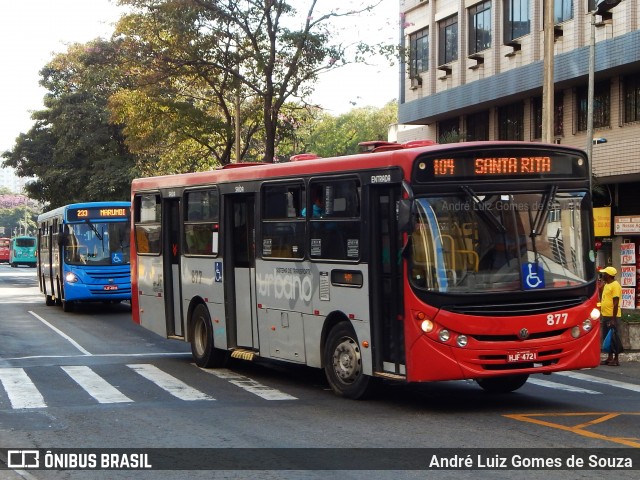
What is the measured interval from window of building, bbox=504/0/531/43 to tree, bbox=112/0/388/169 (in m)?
5.07

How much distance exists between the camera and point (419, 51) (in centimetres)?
4112

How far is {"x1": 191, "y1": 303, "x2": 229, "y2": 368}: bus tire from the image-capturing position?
1728 centimetres

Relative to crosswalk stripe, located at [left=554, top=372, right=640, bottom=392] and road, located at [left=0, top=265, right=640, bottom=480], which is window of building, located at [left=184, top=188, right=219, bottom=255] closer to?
road, located at [left=0, top=265, right=640, bottom=480]

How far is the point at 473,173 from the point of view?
12.4 meters

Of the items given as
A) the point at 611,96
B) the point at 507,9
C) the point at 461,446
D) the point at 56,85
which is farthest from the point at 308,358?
the point at 56,85

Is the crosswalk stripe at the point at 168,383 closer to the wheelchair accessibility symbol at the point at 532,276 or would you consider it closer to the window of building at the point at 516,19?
the wheelchair accessibility symbol at the point at 532,276

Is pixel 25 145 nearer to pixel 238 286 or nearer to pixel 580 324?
pixel 238 286

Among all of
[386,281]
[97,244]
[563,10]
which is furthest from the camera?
[563,10]

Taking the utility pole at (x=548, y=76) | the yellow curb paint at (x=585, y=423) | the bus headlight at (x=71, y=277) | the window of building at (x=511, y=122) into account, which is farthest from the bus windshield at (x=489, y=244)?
the window of building at (x=511, y=122)

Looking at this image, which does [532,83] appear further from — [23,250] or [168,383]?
[23,250]

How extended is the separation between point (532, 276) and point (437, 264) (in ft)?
3.62

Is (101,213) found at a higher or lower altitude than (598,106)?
lower

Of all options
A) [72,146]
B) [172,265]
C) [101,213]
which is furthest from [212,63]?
[72,146]

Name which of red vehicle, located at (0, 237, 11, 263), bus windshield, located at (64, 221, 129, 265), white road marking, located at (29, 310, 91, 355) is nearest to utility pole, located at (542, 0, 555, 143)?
white road marking, located at (29, 310, 91, 355)
